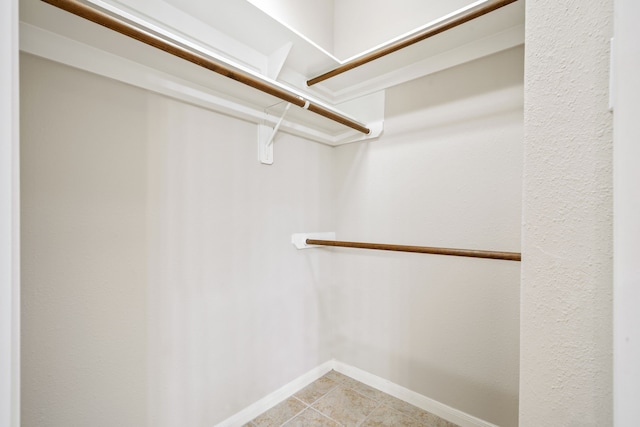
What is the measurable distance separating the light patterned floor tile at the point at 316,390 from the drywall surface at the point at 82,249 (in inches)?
30.9

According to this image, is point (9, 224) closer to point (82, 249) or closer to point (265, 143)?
point (82, 249)

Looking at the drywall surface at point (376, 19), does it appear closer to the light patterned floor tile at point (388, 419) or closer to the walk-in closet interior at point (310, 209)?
the walk-in closet interior at point (310, 209)

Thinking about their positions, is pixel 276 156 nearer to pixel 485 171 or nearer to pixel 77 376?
pixel 485 171

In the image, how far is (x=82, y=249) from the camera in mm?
877

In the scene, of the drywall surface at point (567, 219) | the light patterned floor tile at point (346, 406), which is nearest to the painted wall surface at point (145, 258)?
the light patterned floor tile at point (346, 406)

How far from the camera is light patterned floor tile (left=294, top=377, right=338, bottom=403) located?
1481mm

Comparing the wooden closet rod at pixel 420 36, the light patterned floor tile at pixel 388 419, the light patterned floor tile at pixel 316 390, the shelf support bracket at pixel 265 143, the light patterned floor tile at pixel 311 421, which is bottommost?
the light patterned floor tile at pixel 316 390

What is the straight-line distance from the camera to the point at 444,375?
1.33 metres

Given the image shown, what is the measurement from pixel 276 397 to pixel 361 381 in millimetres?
527

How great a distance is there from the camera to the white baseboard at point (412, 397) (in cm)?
125

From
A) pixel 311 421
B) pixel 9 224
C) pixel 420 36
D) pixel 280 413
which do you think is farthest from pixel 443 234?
pixel 9 224

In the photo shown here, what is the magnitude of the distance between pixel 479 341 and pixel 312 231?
101cm

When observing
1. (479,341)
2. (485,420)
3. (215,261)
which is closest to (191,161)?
(215,261)

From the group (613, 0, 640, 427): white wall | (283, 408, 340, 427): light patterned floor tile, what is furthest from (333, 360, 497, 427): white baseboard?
(613, 0, 640, 427): white wall
